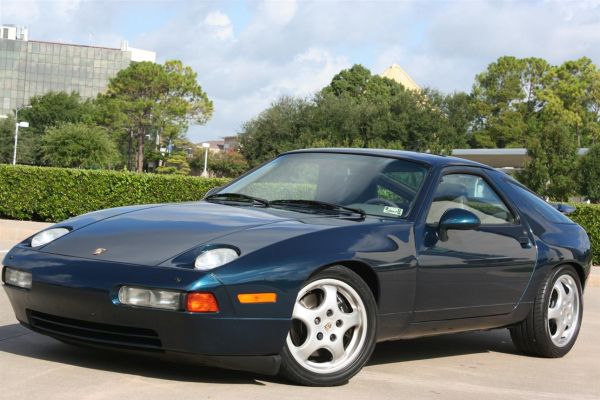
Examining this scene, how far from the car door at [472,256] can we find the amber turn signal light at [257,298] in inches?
45.1

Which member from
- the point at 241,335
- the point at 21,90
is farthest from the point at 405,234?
the point at 21,90

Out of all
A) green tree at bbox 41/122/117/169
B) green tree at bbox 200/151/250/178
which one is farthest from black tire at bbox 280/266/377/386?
green tree at bbox 200/151/250/178

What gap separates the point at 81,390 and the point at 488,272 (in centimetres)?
273

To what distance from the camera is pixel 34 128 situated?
352ft

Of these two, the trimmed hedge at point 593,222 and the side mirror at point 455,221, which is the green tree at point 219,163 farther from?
the side mirror at point 455,221

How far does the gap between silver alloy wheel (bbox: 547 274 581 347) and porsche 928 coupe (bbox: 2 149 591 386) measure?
11 cm

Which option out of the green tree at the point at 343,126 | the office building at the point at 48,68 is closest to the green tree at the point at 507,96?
the green tree at the point at 343,126

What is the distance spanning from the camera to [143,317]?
468cm

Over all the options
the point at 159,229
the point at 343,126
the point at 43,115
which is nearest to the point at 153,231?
the point at 159,229

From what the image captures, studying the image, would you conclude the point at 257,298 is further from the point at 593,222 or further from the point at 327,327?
the point at 593,222

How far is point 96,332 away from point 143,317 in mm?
363

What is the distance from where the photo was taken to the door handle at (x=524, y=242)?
6.51m

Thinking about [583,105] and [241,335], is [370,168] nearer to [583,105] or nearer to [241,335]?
[241,335]

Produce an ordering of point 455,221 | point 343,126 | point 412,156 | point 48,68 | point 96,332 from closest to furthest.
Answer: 1. point 96,332
2. point 455,221
3. point 412,156
4. point 343,126
5. point 48,68
